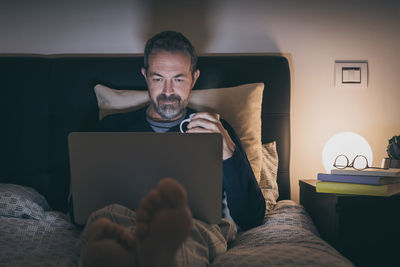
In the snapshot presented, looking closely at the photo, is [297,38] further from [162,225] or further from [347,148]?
[162,225]

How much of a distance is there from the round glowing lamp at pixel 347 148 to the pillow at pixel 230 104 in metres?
0.39

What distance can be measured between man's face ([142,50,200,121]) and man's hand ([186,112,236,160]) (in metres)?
0.34

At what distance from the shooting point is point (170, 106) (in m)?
1.61

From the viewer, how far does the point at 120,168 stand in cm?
98

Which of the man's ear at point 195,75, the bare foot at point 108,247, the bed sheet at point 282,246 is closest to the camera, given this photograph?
the bare foot at point 108,247

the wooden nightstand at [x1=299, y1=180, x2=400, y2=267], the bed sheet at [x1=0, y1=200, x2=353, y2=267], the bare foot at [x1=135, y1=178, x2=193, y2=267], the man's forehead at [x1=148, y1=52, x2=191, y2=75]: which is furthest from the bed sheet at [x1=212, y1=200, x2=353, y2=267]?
the man's forehead at [x1=148, y1=52, x2=191, y2=75]

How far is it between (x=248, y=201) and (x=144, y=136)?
1.68 ft

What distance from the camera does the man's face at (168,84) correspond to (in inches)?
63.1

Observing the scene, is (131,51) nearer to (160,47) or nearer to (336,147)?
(160,47)

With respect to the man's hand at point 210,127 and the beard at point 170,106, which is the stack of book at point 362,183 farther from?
the beard at point 170,106

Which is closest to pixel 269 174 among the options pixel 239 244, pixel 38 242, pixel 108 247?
pixel 239 244

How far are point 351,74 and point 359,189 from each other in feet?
2.93

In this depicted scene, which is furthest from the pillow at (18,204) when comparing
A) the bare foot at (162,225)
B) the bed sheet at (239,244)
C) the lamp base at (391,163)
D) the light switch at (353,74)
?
the light switch at (353,74)

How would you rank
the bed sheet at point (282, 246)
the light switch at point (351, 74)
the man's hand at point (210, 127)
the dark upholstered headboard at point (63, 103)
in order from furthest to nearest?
the light switch at point (351, 74), the dark upholstered headboard at point (63, 103), the man's hand at point (210, 127), the bed sheet at point (282, 246)
